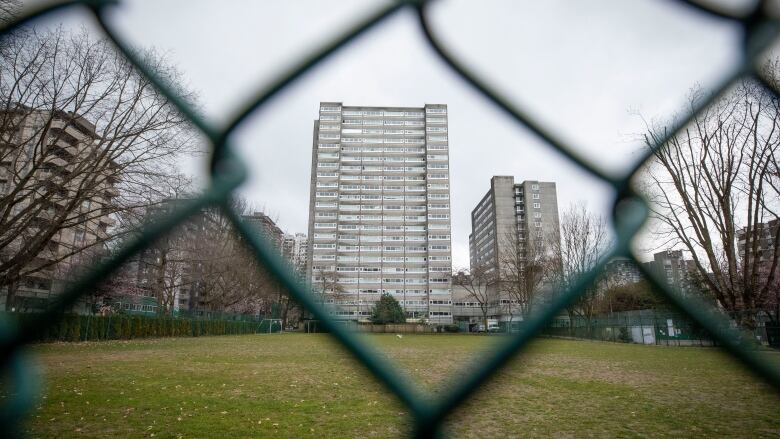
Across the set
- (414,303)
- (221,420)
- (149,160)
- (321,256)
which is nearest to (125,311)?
(149,160)

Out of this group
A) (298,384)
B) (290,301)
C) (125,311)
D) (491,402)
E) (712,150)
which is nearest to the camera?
(290,301)

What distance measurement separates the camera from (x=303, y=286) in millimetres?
729

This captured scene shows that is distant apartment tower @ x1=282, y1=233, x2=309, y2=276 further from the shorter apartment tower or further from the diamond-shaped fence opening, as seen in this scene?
the shorter apartment tower

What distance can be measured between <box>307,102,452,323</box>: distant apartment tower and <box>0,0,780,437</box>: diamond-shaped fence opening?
56916 mm

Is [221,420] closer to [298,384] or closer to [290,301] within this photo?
[298,384]

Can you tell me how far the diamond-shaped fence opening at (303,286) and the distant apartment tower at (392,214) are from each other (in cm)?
5692

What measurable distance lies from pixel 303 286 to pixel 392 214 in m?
63.1

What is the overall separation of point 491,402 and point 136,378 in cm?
548

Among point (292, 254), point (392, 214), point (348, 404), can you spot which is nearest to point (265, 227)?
point (292, 254)

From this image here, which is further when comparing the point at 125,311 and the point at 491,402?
the point at 125,311

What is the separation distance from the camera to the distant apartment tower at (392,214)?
193 feet

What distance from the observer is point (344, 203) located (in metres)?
61.9

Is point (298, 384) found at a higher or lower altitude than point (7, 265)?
lower

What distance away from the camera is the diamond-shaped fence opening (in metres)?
0.66
